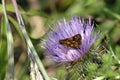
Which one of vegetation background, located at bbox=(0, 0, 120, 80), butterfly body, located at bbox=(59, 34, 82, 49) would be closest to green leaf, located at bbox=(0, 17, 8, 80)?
vegetation background, located at bbox=(0, 0, 120, 80)

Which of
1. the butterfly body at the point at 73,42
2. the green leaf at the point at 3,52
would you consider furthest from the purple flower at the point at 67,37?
the green leaf at the point at 3,52

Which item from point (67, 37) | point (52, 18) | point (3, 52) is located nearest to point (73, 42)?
point (67, 37)

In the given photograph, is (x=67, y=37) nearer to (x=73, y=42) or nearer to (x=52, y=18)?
(x=73, y=42)

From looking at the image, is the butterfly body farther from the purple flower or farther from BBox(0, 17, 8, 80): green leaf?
BBox(0, 17, 8, 80): green leaf

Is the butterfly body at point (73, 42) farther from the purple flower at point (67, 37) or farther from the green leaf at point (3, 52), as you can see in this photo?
the green leaf at point (3, 52)

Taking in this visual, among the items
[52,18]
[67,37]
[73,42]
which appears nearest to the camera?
[73,42]

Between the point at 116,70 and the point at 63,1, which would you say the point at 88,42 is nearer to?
the point at 116,70

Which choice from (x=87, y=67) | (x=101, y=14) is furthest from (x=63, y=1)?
(x=87, y=67)

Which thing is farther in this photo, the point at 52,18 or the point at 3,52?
the point at 52,18
